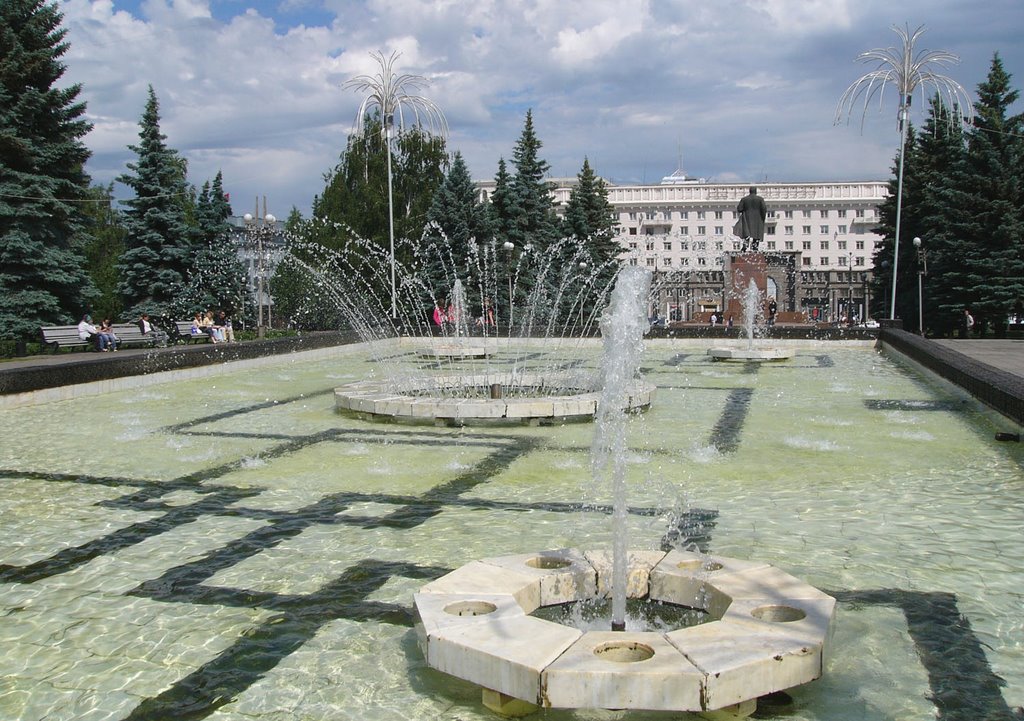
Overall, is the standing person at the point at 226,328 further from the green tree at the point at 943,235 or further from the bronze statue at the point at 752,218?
the green tree at the point at 943,235

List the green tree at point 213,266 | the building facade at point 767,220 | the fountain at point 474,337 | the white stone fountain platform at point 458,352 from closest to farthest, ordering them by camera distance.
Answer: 1. the fountain at point 474,337
2. the white stone fountain platform at point 458,352
3. the green tree at point 213,266
4. the building facade at point 767,220

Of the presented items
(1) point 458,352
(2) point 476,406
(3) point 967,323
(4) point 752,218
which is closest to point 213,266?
(1) point 458,352

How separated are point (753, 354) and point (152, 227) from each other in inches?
875

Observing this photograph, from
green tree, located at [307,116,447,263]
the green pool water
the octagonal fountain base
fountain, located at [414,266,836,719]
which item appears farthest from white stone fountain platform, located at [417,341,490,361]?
green tree, located at [307,116,447,263]

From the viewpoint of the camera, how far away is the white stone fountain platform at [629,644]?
2.89m

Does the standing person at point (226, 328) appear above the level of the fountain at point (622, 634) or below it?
Result: above

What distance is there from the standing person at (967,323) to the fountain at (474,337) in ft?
38.6

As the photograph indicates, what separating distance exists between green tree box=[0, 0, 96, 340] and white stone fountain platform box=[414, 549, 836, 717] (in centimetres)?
2246

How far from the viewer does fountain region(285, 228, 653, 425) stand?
32.3ft

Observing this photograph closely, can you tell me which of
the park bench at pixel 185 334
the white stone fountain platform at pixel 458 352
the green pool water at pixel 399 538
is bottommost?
the green pool water at pixel 399 538

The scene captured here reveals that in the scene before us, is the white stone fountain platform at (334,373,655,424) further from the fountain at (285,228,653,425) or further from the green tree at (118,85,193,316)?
the green tree at (118,85,193,316)

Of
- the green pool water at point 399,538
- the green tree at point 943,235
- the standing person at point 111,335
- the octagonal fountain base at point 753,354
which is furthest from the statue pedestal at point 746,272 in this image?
the green pool water at point 399,538

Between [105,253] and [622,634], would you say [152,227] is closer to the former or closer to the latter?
[105,253]

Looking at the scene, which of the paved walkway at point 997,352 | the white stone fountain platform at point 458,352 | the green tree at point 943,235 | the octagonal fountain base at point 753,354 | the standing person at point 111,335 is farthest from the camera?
the green tree at point 943,235
